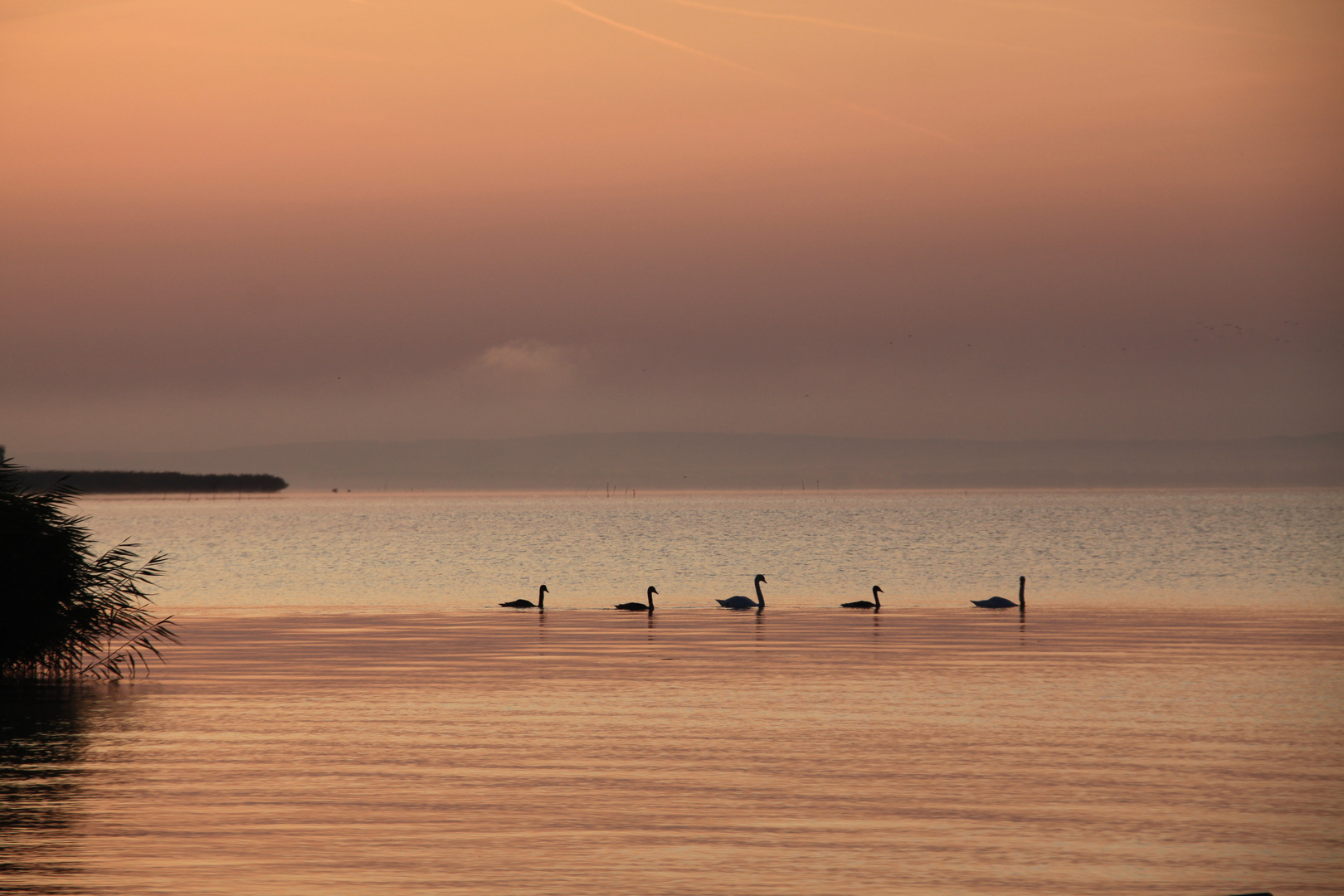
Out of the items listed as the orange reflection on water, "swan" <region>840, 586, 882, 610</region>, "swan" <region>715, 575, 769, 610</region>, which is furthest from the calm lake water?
"swan" <region>715, 575, 769, 610</region>

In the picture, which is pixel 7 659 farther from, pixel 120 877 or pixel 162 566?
pixel 162 566

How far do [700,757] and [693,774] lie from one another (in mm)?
1288

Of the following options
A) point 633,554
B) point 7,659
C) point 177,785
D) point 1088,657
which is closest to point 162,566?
point 633,554

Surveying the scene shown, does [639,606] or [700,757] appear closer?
[700,757]

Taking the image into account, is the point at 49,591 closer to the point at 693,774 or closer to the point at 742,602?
the point at 693,774

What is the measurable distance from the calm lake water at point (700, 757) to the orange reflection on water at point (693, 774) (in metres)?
0.07

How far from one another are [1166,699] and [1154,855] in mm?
11618

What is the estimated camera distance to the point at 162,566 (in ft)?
271

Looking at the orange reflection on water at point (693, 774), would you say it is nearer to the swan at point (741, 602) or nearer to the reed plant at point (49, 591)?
the reed plant at point (49, 591)

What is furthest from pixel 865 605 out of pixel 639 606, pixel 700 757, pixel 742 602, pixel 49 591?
pixel 700 757

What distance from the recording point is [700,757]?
69.5 ft

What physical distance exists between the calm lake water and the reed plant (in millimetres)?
1482

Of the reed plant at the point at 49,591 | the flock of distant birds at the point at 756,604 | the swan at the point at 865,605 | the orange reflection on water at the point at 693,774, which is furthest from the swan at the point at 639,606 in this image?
the reed plant at the point at 49,591

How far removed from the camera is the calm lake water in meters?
15.3
